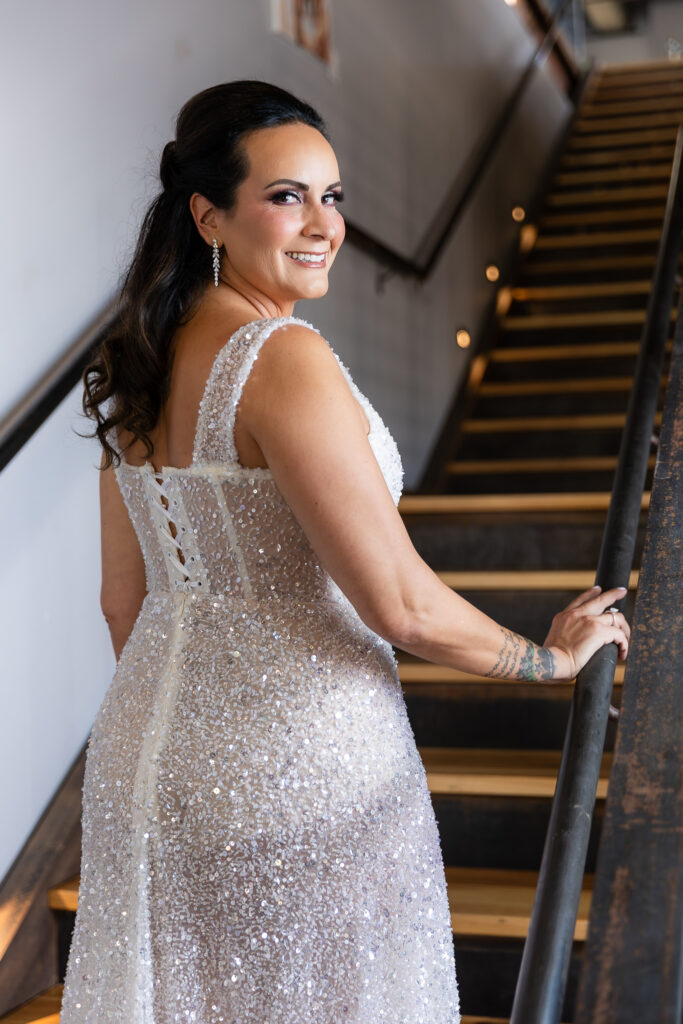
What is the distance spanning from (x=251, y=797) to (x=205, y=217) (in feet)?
2.43

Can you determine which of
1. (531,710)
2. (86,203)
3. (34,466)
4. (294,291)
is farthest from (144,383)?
(531,710)

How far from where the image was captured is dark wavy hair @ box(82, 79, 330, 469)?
1.40 meters

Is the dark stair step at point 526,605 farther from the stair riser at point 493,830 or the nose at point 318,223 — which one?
the nose at point 318,223

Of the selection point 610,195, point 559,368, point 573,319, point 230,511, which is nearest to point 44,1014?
point 230,511

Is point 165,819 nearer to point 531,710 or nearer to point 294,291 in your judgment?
point 294,291

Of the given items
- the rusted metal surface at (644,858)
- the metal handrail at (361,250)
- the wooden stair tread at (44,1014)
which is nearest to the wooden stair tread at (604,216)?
the metal handrail at (361,250)

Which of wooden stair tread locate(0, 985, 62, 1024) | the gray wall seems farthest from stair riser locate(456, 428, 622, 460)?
the gray wall

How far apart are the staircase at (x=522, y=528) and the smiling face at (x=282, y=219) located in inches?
56.3

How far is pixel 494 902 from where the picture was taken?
2.32 metres

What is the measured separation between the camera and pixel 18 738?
2510mm

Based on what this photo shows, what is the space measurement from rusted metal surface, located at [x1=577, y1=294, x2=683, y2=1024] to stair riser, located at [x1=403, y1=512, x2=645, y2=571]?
2073 mm

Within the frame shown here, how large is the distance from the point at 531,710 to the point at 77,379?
1412mm

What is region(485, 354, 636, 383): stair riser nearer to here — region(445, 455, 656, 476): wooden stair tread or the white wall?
region(445, 455, 656, 476): wooden stair tread

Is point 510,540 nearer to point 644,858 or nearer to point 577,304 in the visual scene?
point 644,858
